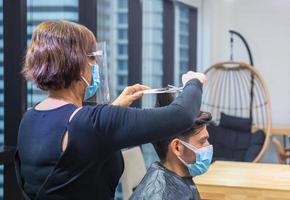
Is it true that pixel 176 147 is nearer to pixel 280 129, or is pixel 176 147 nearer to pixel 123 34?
pixel 123 34

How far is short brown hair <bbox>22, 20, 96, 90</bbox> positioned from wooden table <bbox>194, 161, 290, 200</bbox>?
155 cm

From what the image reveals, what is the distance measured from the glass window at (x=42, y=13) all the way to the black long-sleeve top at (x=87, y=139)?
1177 mm

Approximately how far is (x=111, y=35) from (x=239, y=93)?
231cm

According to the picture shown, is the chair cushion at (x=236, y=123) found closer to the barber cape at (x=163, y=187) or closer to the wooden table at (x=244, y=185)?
the wooden table at (x=244, y=185)

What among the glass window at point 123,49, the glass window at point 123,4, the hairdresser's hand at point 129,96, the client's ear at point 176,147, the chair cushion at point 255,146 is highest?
the glass window at point 123,4

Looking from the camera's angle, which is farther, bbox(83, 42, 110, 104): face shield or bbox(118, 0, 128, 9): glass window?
bbox(118, 0, 128, 9): glass window

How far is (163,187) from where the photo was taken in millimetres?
1746

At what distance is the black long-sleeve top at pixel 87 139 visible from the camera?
3.78ft

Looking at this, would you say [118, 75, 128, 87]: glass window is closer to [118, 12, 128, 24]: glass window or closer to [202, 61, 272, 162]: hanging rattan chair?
[118, 12, 128, 24]: glass window

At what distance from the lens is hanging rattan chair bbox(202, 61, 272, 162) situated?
533 centimetres

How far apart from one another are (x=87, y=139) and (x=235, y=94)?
460cm

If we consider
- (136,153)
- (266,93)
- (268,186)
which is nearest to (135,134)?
(268,186)

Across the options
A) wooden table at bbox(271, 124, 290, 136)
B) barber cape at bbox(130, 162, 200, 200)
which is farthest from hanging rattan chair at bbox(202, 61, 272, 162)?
barber cape at bbox(130, 162, 200, 200)

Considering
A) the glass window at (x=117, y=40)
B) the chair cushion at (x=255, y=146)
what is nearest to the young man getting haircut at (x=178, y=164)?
the glass window at (x=117, y=40)
